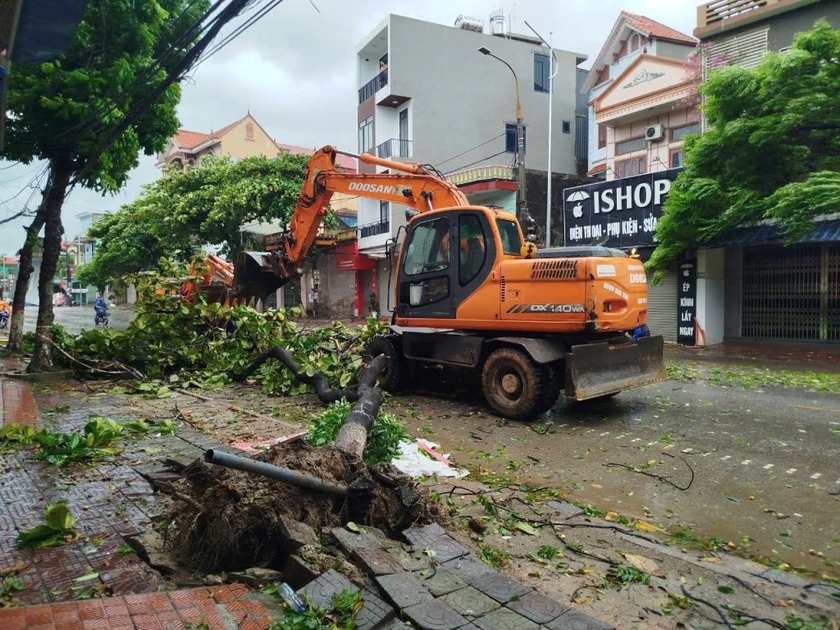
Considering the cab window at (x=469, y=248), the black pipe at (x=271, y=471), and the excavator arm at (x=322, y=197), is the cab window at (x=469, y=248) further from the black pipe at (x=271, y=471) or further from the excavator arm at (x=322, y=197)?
the black pipe at (x=271, y=471)

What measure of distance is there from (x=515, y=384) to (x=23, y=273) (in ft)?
40.6

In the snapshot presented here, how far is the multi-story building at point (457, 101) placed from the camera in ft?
96.6

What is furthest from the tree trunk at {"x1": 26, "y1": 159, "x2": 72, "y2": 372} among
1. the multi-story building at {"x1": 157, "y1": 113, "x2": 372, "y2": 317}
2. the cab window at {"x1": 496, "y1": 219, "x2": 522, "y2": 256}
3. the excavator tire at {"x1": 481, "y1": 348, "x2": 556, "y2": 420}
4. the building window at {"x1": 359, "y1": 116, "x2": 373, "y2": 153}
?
the building window at {"x1": 359, "y1": 116, "x2": 373, "y2": 153}

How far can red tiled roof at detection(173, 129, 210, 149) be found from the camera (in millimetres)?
47750

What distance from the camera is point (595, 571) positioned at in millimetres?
3545

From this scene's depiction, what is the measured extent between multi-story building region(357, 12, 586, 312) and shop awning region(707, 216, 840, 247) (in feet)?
45.2

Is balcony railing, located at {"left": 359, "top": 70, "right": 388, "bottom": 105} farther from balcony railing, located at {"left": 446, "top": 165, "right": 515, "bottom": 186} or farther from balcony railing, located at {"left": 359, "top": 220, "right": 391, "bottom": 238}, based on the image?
balcony railing, located at {"left": 446, "top": 165, "right": 515, "bottom": 186}

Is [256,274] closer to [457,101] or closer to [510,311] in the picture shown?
[510,311]

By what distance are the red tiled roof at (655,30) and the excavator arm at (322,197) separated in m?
17.7

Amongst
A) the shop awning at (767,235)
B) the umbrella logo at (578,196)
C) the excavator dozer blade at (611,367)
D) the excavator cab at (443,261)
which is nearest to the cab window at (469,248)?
the excavator cab at (443,261)

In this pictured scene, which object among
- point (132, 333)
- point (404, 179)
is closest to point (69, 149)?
point (132, 333)

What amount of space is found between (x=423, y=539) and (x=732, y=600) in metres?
1.67

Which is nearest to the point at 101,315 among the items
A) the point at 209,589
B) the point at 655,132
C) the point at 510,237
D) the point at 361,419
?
the point at 655,132

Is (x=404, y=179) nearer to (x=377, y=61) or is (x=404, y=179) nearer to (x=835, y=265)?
(x=835, y=265)
